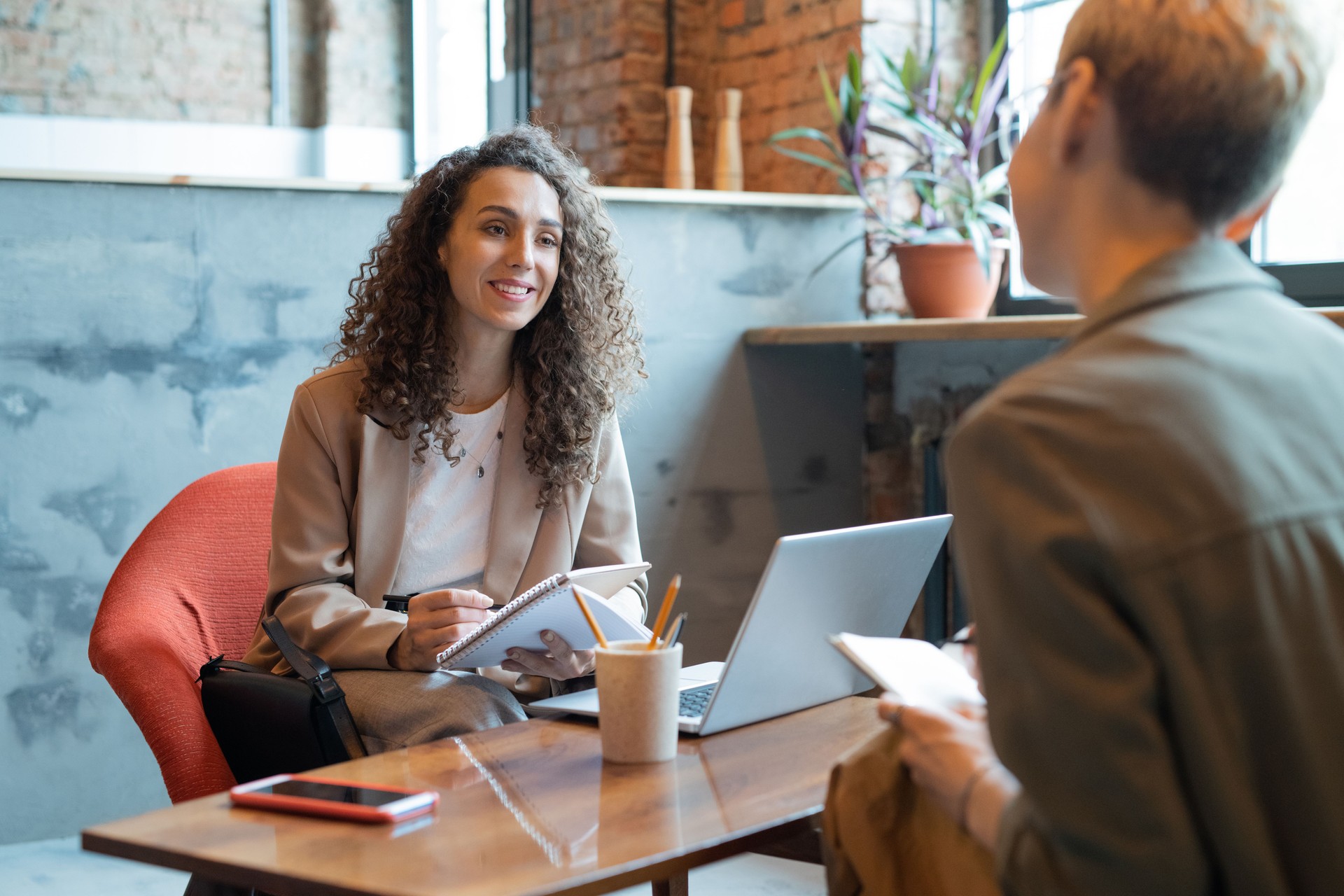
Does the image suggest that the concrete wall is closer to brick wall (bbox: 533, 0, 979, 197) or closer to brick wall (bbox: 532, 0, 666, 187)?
brick wall (bbox: 533, 0, 979, 197)

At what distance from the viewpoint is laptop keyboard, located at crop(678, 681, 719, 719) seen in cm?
140

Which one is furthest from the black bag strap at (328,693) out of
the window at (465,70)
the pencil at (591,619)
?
the window at (465,70)

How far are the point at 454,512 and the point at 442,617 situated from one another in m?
0.35

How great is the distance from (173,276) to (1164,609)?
2377 millimetres

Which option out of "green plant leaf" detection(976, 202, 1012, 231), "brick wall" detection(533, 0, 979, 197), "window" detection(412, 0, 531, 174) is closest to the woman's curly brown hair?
"green plant leaf" detection(976, 202, 1012, 231)

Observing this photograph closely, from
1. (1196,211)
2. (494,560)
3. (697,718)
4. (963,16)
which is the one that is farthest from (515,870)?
(963,16)

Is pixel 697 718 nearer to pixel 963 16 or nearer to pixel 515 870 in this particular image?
pixel 515 870

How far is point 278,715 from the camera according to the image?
158cm

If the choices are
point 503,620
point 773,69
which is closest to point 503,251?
point 503,620

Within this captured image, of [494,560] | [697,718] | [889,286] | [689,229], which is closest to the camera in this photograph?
[697,718]

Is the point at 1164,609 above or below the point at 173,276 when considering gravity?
below

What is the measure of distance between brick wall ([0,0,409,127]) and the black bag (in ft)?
19.3

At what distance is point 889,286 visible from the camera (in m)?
3.62

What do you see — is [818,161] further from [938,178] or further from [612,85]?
[612,85]
